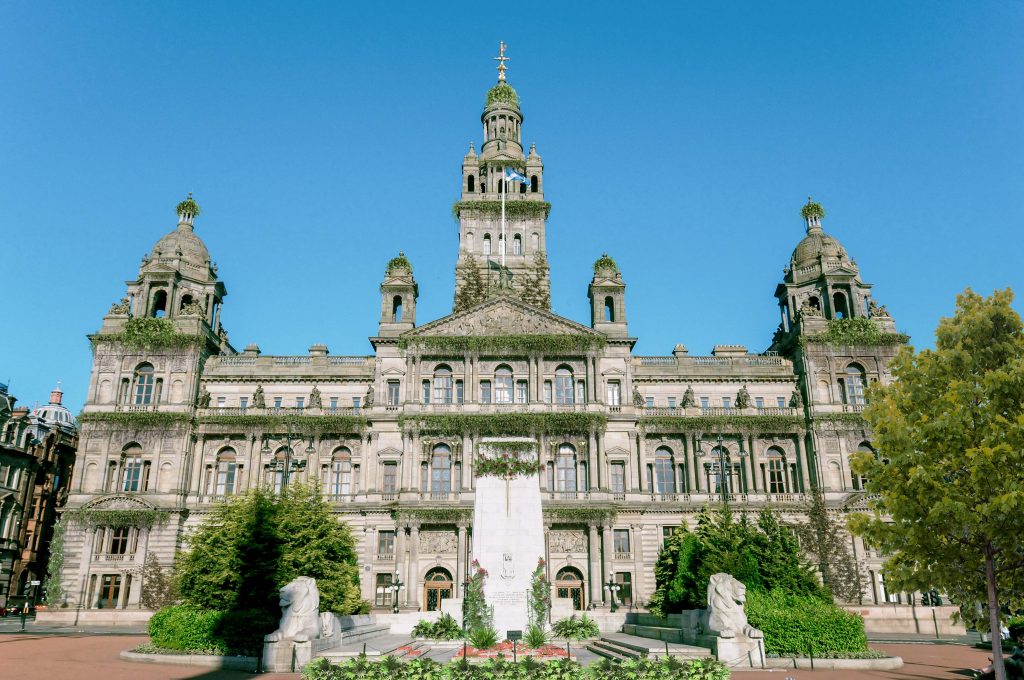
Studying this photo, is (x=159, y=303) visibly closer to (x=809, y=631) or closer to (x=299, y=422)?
(x=299, y=422)

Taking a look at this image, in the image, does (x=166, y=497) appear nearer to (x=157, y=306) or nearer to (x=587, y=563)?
(x=157, y=306)

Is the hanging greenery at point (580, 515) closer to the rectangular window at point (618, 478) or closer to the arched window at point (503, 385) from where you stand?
the rectangular window at point (618, 478)

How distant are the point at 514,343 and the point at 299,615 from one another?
3130 cm

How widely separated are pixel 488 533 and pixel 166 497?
28941mm

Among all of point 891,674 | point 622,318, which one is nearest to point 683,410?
point 622,318

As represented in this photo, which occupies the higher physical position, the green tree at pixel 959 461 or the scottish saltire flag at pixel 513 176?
the scottish saltire flag at pixel 513 176

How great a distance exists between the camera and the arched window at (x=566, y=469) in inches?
2073

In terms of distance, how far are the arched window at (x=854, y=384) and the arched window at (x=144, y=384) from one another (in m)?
50.8

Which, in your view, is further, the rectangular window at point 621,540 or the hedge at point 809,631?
the rectangular window at point 621,540

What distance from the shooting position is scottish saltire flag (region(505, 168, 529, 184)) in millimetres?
63594

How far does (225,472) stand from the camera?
178 feet

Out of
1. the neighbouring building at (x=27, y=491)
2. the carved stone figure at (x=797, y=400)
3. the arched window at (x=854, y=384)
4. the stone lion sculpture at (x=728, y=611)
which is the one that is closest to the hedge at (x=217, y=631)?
the stone lion sculpture at (x=728, y=611)

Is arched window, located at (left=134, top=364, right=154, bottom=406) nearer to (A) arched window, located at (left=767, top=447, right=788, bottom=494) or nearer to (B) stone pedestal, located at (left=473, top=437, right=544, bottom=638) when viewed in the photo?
(B) stone pedestal, located at (left=473, top=437, right=544, bottom=638)

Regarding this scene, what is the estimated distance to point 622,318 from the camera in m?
57.4
